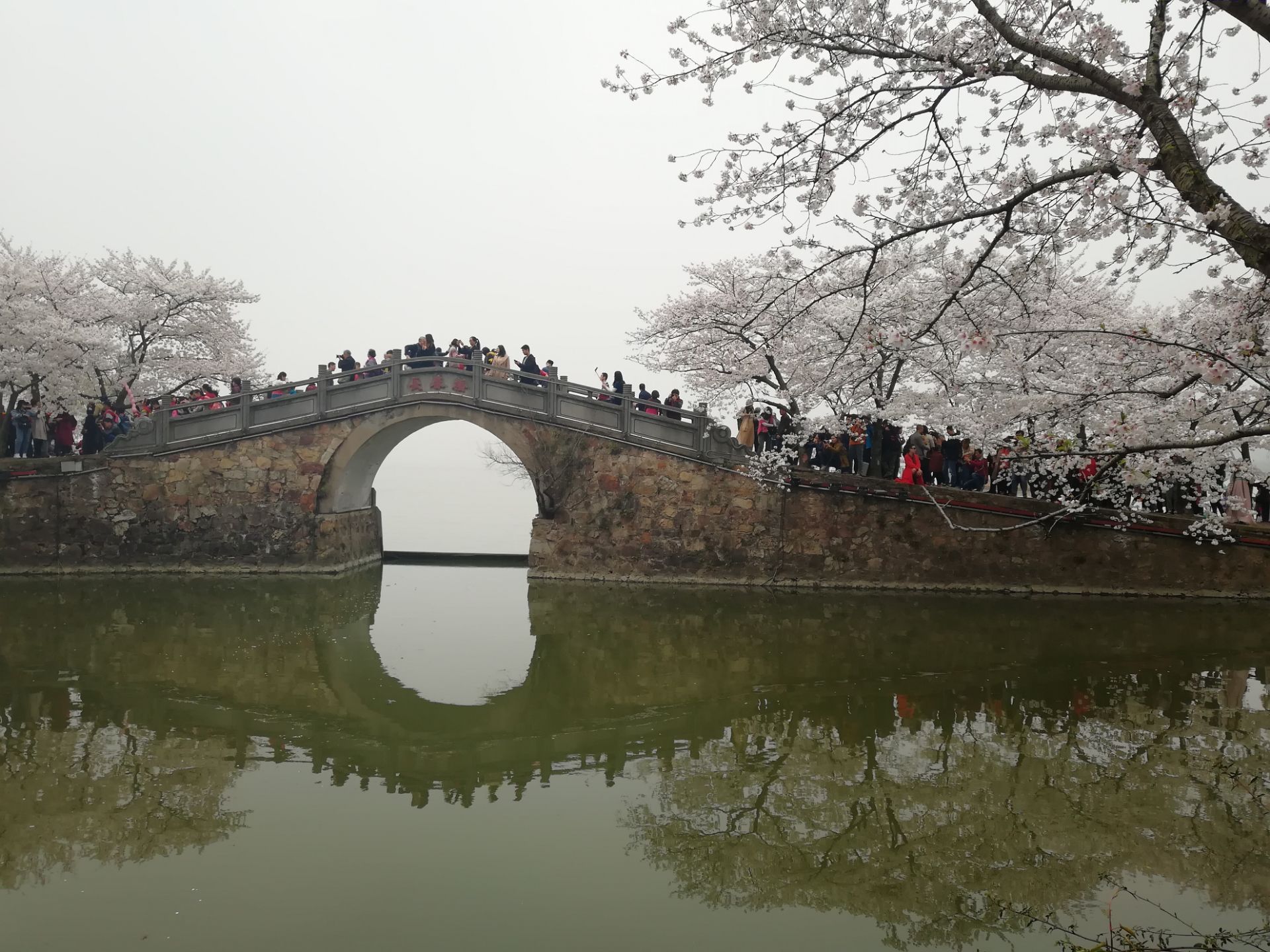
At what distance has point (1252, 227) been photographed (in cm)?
505

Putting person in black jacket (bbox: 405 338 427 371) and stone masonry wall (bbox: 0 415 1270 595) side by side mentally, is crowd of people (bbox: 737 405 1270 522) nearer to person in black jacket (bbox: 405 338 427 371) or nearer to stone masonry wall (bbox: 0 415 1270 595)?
stone masonry wall (bbox: 0 415 1270 595)

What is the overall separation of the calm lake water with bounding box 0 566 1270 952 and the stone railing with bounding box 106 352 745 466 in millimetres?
4841

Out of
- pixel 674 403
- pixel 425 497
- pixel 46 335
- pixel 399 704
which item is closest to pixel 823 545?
pixel 674 403

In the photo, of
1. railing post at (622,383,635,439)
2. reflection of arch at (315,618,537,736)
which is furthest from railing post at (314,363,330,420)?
reflection of arch at (315,618,537,736)

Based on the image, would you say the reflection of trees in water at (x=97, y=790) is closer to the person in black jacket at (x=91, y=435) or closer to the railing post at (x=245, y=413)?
the railing post at (x=245, y=413)

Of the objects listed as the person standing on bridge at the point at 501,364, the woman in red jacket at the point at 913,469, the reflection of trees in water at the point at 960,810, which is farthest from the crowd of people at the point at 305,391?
the reflection of trees in water at the point at 960,810

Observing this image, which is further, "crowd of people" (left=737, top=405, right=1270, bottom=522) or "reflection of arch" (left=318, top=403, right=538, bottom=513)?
"reflection of arch" (left=318, top=403, right=538, bottom=513)

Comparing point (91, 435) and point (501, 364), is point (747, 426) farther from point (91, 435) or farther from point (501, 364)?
point (91, 435)

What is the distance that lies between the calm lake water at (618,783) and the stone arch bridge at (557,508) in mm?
3354

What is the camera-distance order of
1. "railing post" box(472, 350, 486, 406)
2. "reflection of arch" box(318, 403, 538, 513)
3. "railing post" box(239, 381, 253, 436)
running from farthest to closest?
1. "railing post" box(239, 381, 253, 436)
2. "reflection of arch" box(318, 403, 538, 513)
3. "railing post" box(472, 350, 486, 406)

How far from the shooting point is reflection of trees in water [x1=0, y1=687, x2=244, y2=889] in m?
5.82

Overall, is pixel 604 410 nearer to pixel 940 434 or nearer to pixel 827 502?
pixel 827 502

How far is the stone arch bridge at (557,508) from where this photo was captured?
52.7 feet

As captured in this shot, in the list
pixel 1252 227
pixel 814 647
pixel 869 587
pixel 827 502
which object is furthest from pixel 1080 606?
pixel 1252 227
